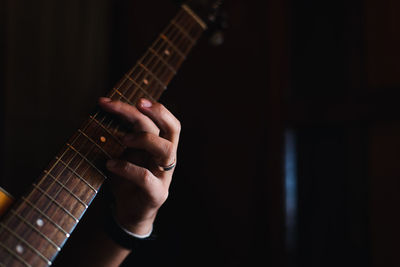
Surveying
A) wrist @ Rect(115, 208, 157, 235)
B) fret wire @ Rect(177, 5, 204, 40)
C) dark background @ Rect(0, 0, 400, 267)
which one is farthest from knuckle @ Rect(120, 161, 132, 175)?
dark background @ Rect(0, 0, 400, 267)

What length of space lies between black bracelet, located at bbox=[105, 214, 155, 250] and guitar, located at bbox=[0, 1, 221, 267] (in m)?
0.13

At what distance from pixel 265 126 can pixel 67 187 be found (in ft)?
2.00

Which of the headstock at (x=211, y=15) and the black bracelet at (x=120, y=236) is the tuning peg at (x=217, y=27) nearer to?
the headstock at (x=211, y=15)

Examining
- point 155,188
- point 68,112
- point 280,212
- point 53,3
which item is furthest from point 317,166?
point 53,3

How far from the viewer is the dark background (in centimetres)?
85

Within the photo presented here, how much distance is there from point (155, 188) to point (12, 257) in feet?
0.61

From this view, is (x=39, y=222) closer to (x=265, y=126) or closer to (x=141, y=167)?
(x=141, y=167)

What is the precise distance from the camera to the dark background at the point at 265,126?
2.79 ft

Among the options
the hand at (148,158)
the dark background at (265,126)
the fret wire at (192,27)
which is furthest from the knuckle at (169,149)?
the dark background at (265,126)

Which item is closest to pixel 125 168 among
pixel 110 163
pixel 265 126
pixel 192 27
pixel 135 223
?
pixel 110 163

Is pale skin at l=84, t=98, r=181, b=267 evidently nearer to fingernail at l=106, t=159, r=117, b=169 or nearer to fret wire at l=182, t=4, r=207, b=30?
fingernail at l=106, t=159, r=117, b=169

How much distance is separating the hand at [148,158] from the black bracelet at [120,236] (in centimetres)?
1

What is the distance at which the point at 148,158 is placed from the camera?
1.72ft

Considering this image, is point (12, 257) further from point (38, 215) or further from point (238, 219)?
point (238, 219)
